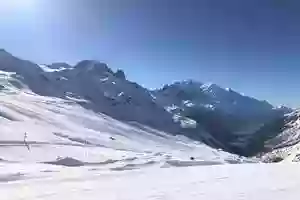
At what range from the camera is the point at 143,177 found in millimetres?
9469

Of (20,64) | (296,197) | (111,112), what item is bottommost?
(296,197)

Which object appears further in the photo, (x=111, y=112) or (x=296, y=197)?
(x=111, y=112)

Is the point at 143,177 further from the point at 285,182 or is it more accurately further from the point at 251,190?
the point at 285,182

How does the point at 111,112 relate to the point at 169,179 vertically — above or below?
above

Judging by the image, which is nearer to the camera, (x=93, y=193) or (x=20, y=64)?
(x=93, y=193)

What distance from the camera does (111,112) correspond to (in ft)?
555

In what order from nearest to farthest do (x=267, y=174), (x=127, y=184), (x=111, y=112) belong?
1. (x=127, y=184)
2. (x=267, y=174)
3. (x=111, y=112)

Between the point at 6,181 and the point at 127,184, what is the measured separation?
297cm

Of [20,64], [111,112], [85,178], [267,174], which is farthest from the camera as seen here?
[20,64]

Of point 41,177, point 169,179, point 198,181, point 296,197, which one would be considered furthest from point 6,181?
point 296,197

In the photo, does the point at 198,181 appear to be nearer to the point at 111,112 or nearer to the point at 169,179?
the point at 169,179

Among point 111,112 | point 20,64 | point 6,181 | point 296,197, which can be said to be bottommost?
point 296,197

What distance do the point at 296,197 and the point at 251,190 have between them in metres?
1.01

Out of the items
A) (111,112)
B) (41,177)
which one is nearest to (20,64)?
(111,112)
